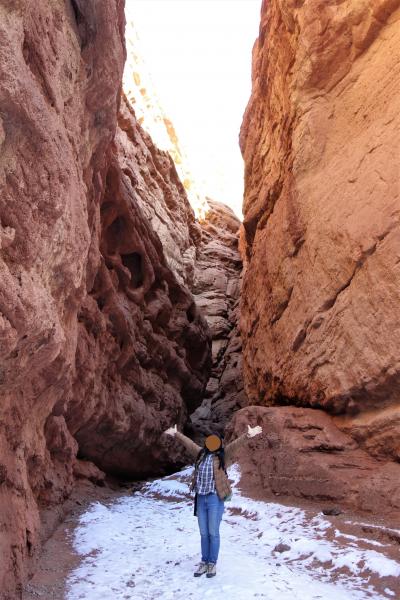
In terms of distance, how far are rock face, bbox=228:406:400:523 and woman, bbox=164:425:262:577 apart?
9.74 feet

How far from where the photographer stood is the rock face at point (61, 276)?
Result: 4.41 metres

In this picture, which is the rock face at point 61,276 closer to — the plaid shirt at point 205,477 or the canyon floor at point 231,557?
the canyon floor at point 231,557

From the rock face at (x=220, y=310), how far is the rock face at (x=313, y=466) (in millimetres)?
13108

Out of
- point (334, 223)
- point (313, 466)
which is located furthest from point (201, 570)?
point (334, 223)

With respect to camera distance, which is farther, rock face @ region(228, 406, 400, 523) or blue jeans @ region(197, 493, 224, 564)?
rock face @ region(228, 406, 400, 523)

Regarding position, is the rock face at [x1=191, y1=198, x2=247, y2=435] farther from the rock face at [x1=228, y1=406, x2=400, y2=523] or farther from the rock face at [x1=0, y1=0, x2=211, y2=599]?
the rock face at [x1=228, y1=406, x2=400, y2=523]

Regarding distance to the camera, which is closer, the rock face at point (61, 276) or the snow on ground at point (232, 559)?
the rock face at point (61, 276)

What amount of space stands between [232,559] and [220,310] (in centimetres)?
2519

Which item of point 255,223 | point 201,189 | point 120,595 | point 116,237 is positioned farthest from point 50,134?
point 201,189

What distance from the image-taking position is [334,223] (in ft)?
32.7

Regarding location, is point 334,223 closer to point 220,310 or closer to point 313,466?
point 313,466

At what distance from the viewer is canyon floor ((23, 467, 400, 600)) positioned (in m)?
4.75

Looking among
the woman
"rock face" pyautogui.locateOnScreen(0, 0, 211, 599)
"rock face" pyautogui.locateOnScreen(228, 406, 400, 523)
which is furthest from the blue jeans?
"rock face" pyautogui.locateOnScreen(228, 406, 400, 523)

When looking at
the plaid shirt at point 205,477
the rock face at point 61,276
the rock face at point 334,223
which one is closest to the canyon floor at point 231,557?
the rock face at point 61,276
